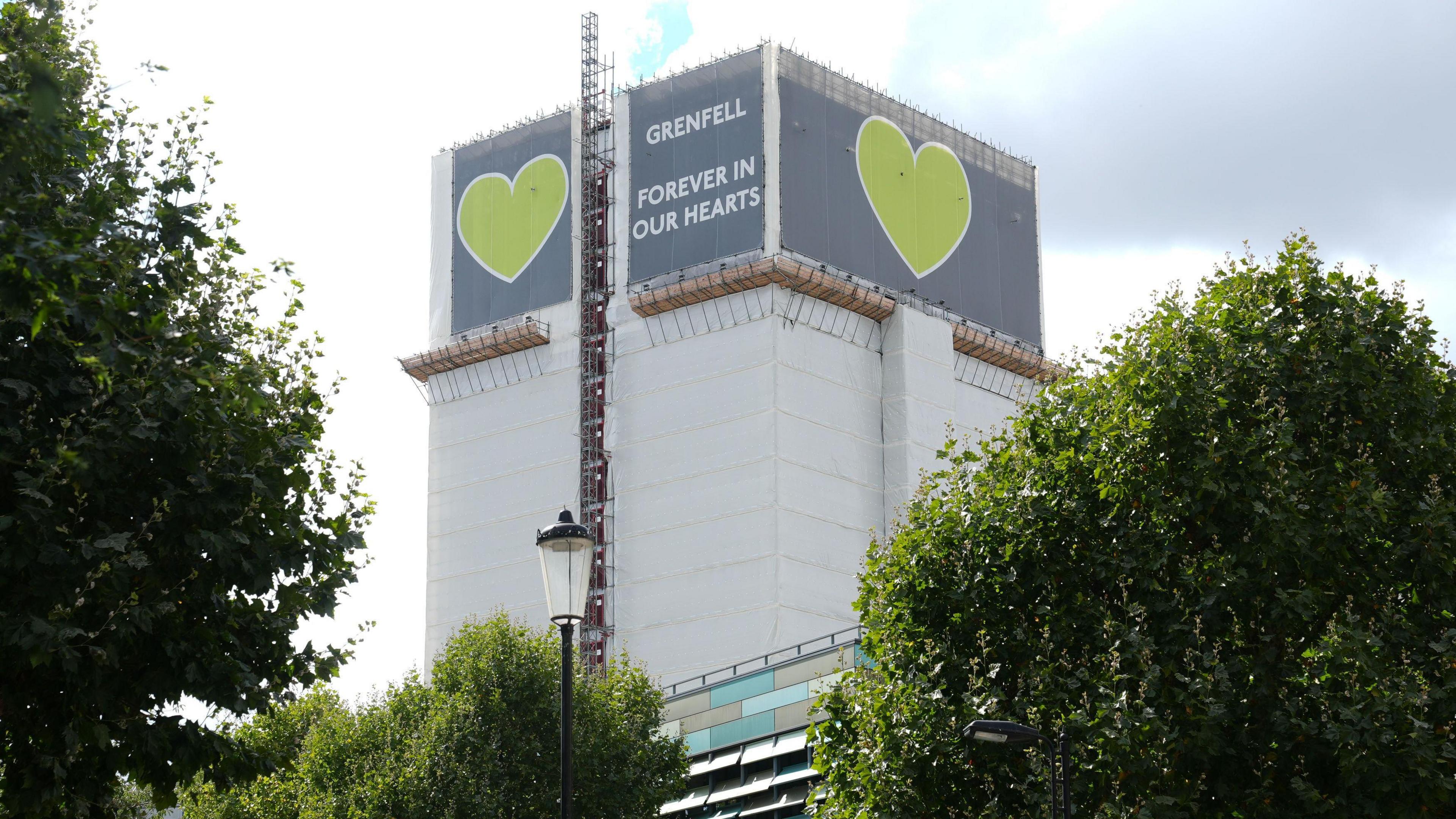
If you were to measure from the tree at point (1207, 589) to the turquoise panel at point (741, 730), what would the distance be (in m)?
29.8

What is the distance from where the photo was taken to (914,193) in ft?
338

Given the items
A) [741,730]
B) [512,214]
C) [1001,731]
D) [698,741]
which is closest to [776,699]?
[741,730]

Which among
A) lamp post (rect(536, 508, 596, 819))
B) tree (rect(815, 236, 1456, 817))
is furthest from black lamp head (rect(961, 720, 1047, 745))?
lamp post (rect(536, 508, 596, 819))

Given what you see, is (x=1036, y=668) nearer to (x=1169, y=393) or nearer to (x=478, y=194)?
(x=1169, y=393)

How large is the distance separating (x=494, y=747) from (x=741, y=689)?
17307mm

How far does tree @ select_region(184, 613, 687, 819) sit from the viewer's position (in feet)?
136

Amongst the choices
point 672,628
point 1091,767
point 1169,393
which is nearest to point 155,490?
point 1091,767

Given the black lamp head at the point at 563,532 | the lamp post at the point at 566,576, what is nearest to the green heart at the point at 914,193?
the black lamp head at the point at 563,532

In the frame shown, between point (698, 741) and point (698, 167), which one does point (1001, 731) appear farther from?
point (698, 167)

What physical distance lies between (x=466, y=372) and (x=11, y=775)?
300ft

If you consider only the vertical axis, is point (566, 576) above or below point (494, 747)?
below

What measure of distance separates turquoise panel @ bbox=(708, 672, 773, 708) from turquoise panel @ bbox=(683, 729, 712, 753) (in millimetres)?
959

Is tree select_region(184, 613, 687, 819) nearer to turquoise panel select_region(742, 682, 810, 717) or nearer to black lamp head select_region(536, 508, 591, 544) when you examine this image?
turquoise panel select_region(742, 682, 810, 717)

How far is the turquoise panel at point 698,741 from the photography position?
58.8 meters
